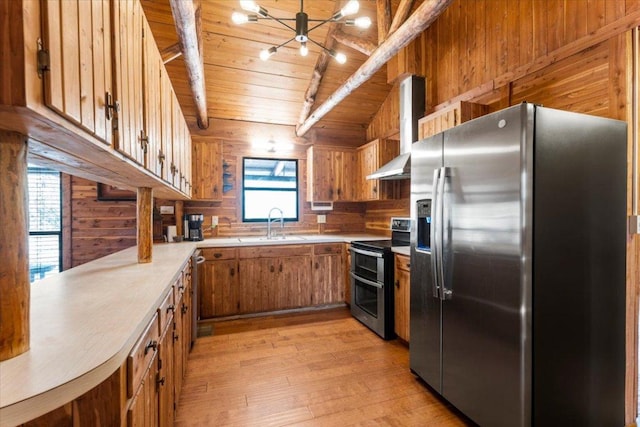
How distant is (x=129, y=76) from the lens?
1358 mm

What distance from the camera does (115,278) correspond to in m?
1.69

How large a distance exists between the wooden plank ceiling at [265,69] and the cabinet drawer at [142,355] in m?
3.26

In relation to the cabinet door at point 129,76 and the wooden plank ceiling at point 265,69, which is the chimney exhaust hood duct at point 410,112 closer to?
the wooden plank ceiling at point 265,69

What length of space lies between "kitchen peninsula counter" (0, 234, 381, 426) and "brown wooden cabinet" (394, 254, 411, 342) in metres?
2.02

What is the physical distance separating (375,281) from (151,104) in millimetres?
2549

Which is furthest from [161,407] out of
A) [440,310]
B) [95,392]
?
[440,310]

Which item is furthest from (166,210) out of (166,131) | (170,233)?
(166,131)

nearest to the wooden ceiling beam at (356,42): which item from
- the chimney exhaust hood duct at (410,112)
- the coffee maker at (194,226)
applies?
the chimney exhaust hood duct at (410,112)

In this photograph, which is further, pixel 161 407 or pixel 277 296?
pixel 277 296

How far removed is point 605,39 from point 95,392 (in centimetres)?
312

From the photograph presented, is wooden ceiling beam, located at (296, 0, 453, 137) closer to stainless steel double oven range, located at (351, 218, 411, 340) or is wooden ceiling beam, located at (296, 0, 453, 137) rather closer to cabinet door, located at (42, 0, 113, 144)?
stainless steel double oven range, located at (351, 218, 411, 340)

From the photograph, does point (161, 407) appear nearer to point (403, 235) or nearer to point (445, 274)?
point (445, 274)

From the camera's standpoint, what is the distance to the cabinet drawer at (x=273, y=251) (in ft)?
12.0

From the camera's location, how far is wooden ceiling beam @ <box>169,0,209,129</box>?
1963 millimetres
